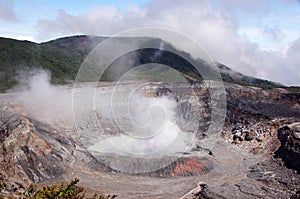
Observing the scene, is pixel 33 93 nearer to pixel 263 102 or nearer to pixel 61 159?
pixel 61 159

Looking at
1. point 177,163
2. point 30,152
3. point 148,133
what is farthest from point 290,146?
point 30,152

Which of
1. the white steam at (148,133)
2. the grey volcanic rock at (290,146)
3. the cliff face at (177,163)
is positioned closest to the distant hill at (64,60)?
the white steam at (148,133)

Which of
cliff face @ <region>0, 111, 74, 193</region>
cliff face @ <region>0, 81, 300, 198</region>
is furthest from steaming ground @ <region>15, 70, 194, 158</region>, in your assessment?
cliff face @ <region>0, 111, 74, 193</region>

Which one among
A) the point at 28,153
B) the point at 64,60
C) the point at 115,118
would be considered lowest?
the point at 28,153

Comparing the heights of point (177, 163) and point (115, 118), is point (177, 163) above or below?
below

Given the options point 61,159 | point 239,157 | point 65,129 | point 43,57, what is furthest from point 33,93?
point 43,57

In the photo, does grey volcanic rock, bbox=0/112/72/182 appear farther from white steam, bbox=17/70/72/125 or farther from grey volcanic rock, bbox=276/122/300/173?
grey volcanic rock, bbox=276/122/300/173

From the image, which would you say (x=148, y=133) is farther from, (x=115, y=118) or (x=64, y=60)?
(x=64, y=60)

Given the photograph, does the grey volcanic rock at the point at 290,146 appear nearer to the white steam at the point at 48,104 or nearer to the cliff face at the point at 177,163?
the cliff face at the point at 177,163
